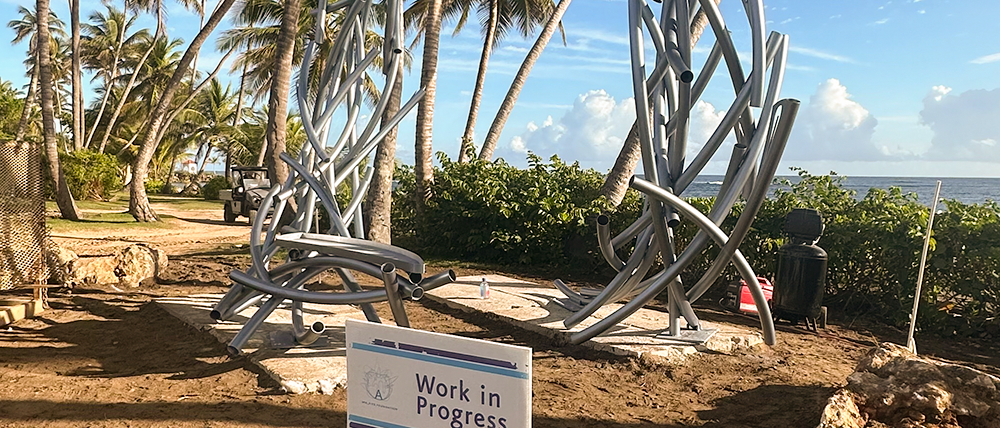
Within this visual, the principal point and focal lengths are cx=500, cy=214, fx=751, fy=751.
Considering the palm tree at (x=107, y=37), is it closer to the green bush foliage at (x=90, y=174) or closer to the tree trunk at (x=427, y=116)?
the green bush foliage at (x=90, y=174)

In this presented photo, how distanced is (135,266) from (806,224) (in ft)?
21.4

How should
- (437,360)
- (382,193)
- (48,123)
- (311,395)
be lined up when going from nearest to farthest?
(437,360) → (311,395) → (382,193) → (48,123)

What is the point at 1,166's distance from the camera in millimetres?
6633

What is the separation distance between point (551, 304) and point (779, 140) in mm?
2867

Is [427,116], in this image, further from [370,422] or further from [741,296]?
[370,422]

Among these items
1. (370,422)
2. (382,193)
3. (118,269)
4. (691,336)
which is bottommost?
(118,269)

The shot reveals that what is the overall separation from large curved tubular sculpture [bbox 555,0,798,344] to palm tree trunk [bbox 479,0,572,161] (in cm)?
985

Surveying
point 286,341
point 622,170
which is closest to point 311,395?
point 286,341

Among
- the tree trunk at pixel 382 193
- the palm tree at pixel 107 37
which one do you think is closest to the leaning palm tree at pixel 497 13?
the tree trunk at pixel 382 193

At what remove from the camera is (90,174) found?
24.6 metres

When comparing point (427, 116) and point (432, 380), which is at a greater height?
point (427, 116)

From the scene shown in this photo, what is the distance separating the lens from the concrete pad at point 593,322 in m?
5.01

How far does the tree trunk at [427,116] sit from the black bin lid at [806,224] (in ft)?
21.4

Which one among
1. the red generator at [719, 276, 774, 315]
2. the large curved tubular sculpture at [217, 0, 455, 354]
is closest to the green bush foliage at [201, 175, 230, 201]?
the large curved tubular sculpture at [217, 0, 455, 354]
